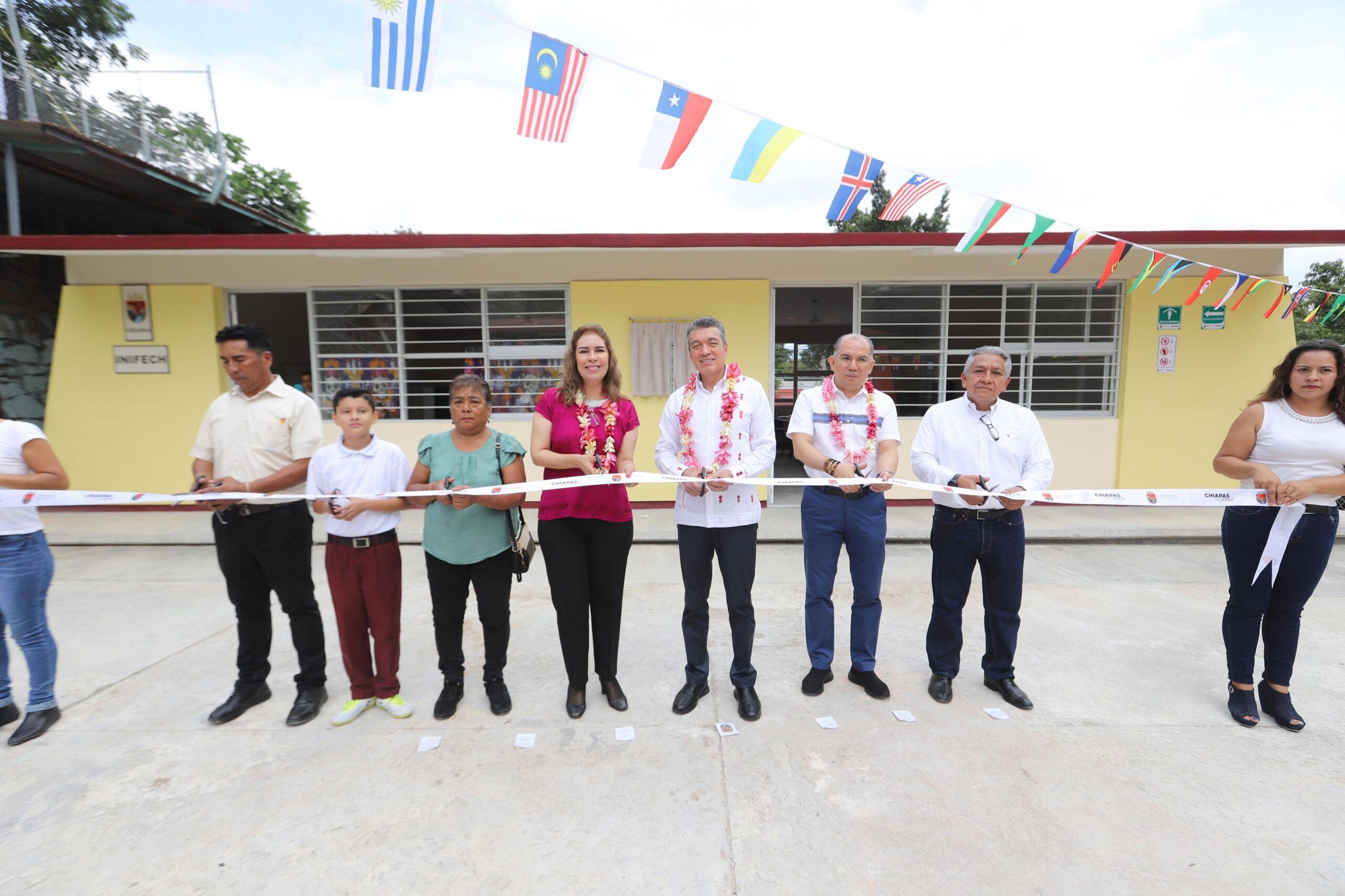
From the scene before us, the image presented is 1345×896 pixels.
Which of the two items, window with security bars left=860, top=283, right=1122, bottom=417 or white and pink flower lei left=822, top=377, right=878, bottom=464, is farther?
window with security bars left=860, top=283, right=1122, bottom=417

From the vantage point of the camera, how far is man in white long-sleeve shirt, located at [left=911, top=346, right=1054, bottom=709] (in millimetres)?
2832

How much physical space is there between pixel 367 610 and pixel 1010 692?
→ 3.00m

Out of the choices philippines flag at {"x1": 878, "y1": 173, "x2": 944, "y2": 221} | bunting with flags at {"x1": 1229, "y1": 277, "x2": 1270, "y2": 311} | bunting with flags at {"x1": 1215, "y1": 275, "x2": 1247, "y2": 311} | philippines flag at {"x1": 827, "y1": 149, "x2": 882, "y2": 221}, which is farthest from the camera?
bunting with flags at {"x1": 1229, "y1": 277, "x2": 1270, "y2": 311}

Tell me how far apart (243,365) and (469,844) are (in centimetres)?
211

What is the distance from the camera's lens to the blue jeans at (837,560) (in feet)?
9.38

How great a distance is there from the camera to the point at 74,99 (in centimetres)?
859

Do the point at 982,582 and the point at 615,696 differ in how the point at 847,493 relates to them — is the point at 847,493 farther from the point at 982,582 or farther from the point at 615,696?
the point at 615,696

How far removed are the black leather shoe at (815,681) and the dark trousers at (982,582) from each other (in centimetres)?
52

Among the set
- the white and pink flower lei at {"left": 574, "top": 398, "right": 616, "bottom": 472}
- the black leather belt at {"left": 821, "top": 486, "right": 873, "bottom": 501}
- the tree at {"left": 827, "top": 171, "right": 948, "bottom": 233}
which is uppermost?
the tree at {"left": 827, "top": 171, "right": 948, "bottom": 233}

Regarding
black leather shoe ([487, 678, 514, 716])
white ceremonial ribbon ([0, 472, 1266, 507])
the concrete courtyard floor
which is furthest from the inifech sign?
black leather shoe ([487, 678, 514, 716])

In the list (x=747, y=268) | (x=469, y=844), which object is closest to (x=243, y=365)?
(x=469, y=844)

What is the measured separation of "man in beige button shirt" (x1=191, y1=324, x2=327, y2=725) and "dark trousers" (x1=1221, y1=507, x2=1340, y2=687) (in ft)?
13.5

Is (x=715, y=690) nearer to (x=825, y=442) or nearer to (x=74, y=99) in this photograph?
(x=825, y=442)

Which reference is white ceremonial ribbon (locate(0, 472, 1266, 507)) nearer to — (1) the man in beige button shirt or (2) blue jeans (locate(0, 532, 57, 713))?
(1) the man in beige button shirt
